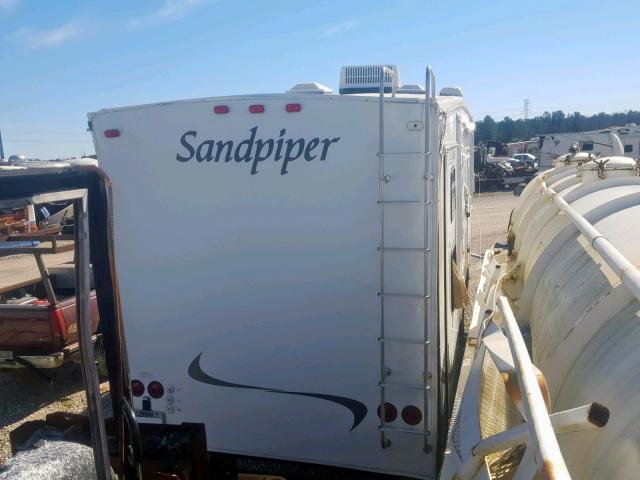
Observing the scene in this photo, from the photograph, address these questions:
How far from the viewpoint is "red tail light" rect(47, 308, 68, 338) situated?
6.69 meters

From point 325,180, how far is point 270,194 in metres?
0.41

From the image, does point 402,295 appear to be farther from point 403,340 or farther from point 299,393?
point 299,393

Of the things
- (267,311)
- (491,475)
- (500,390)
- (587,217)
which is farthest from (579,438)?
(267,311)

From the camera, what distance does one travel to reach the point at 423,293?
3918mm

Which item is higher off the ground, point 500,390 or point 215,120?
point 215,120

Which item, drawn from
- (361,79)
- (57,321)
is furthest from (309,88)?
(57,321)

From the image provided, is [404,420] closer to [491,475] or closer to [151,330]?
[491,475]

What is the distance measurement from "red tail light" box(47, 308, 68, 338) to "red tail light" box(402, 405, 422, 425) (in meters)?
4.43

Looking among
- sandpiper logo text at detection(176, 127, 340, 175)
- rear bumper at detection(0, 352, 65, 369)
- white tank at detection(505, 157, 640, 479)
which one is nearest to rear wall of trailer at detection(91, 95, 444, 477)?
sandpiper logo text at detection(176, 127, 340, 175)

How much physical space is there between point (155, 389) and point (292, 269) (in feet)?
4.97

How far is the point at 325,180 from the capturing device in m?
4.03

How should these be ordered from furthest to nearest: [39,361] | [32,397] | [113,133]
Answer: [32,397] < [39,361] < [113,133]

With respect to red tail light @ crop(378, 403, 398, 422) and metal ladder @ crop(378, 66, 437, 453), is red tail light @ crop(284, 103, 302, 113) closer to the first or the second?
metal ladder @ crop(378, 66, 437, 453)

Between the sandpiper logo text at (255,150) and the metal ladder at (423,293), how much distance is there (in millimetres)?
470
